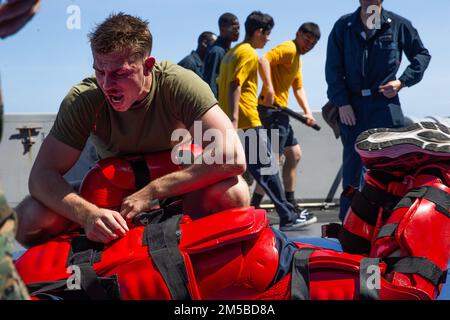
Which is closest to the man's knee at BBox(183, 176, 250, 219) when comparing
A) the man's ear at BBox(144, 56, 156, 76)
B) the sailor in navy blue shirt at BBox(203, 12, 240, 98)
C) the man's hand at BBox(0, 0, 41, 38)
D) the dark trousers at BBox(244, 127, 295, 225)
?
the man's ear at BBox(144, 56, 156, 76)

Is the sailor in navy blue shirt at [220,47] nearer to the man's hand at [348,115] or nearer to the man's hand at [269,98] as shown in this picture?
the man's hand at [269,98]

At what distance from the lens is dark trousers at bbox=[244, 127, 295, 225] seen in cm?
524

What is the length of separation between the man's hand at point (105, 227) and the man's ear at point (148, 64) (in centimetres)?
63

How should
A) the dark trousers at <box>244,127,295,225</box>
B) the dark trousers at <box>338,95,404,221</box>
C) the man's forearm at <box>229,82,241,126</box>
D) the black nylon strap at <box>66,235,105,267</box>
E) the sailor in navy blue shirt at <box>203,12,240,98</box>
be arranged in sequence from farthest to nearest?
the sailor in navy blue shirt at <box>203,12,240,98</box> < the dark trousers at <box>244,127,295,225</box> < the man's forearm at <box>229,82,241,126</box> < the dark trousers at <box>338,95,404,221</box> < the black nylon strap at <box>66,235,105,267</box>

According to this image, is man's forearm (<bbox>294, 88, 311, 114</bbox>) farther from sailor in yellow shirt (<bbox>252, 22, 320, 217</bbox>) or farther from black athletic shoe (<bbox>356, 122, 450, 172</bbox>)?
black athletic shoe (<bbox>356, 122, 450, 172</bbox>)

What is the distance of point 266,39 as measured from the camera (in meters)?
5.41

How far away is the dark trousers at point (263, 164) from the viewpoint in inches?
206

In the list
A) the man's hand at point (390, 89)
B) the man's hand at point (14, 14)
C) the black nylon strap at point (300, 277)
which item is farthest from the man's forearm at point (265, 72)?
the man's hand at point (14, 14)

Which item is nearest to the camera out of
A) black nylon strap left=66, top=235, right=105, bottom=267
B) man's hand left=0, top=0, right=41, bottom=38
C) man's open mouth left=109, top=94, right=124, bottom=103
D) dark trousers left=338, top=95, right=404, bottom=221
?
man's hand left=0, top=0, right=41, bottom=38

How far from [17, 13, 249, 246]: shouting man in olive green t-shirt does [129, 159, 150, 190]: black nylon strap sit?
99mm

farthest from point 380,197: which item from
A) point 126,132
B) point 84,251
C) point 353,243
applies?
point 84,251

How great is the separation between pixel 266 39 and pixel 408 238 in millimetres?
3237

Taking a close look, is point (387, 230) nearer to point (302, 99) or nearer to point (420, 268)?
point (420, 268)

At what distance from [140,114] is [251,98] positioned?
2661mm
